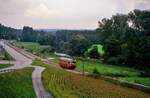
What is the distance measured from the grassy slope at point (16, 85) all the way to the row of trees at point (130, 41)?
34.6m

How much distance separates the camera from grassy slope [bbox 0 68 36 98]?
38656 millimetres

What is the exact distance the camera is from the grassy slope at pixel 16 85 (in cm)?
3866

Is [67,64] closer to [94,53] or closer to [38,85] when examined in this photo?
[38,85]

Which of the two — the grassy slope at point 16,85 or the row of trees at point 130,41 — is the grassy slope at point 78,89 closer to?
the grassy slope at point 16,85

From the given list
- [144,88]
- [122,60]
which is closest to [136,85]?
[144,88]

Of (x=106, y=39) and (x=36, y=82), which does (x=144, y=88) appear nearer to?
(x=36, y=82)

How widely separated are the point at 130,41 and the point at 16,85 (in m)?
45.0

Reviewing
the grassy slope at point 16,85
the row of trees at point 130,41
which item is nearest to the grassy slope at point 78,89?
the grassy slope at point 16,85

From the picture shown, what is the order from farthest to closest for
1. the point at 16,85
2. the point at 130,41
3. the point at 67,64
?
1. the point at 130,41
2. the point at 67,64
3. the point at 16,85

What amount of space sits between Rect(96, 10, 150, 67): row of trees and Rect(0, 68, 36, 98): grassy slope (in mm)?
34578

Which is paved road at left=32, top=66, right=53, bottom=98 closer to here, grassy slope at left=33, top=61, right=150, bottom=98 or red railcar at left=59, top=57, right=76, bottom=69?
grassy slope at left=33, top=61, right=150, bottom=98

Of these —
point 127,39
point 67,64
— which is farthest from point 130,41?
point 67,64

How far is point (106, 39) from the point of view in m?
91.6

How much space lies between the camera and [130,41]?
82938mm
